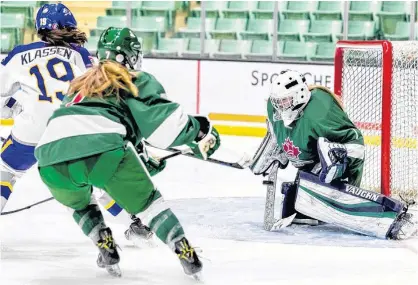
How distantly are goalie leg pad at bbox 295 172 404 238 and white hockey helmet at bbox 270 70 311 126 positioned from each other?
0.32 m

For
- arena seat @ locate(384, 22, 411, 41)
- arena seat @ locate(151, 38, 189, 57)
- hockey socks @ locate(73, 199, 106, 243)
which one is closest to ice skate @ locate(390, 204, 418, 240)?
hockey socks @ locate(73, 199, 106, 243)

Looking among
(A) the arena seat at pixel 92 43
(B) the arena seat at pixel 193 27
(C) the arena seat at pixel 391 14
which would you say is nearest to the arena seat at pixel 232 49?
(B) the arena seat at pixel 193 27

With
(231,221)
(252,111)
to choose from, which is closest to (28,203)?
(231,221)

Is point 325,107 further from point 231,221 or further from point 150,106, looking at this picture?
point 150,106

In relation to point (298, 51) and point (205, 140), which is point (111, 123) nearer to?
point (205, 140)

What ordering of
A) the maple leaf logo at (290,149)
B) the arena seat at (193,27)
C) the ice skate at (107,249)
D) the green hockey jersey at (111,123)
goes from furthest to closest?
the arena seat at (193,27) → the maple leaf logo at (290,149) → the ice skate at (107,249) → the green hockey jersey at (111,123)

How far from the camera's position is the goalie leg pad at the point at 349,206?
4418mm

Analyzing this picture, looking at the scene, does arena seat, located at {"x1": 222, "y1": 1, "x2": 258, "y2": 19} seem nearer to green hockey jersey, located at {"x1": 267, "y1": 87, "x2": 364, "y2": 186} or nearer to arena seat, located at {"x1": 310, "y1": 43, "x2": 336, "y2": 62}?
arena seat, located at {"x1": 310, "y1": 43, "x2": 336, "y2": 62}

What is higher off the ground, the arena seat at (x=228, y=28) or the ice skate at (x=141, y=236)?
the arena seat at (x=228, y=28)

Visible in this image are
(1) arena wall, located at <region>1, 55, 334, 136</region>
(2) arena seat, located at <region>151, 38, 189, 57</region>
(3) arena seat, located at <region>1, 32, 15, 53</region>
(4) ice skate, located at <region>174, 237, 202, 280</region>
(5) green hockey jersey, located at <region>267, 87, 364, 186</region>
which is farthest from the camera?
(3) arena seat, located at <region>1, 32, 15, 53</region>

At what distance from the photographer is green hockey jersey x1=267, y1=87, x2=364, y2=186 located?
14.6ft

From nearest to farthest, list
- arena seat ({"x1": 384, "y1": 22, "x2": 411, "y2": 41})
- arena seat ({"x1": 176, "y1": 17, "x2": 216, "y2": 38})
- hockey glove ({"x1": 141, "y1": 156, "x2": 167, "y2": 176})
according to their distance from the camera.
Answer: hockey glove ({"x1": 141, "y1": 156, "x2": 167, "y2": 176}), arena seat ({"x1": 384, "y1": 22, "x2": 411, "y2": 41}), arena seat ({"x1": 176, "y1": 17, "x2": 216, "y2": 38})

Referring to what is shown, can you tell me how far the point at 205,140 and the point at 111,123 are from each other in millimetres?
317

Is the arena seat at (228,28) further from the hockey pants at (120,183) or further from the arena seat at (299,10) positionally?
the hockey pants at (120,183)
